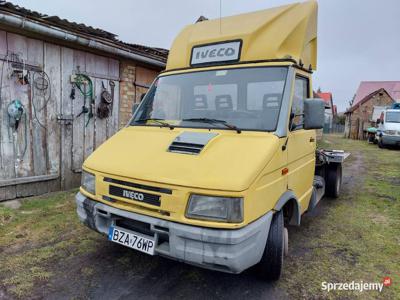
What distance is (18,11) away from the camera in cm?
485

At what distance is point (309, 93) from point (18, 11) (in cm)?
478

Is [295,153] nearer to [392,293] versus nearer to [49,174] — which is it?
[392,293]

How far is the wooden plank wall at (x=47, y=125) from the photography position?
5.18 meters

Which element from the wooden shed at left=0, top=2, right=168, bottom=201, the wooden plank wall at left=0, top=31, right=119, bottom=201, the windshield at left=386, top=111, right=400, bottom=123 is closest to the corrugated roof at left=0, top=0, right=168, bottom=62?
the wooden shed at left=0, top=2, right=168, bottom=201

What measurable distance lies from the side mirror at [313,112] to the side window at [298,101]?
0.10m

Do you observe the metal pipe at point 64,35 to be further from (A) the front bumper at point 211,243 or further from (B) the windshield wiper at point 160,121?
(A) the front bumper at point 211,243

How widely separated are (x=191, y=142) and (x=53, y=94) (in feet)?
13.6

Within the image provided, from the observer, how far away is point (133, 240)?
9.16 ft

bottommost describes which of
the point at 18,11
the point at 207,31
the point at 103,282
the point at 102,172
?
the point at 103,282

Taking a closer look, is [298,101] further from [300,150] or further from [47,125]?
[47,125]

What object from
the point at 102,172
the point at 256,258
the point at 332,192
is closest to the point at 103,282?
the point at 102,172

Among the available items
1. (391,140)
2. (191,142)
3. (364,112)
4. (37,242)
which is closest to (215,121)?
(191,142)

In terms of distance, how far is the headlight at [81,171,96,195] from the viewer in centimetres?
311

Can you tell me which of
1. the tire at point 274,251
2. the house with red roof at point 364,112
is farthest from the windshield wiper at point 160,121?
the house with red roof at point 364,112
